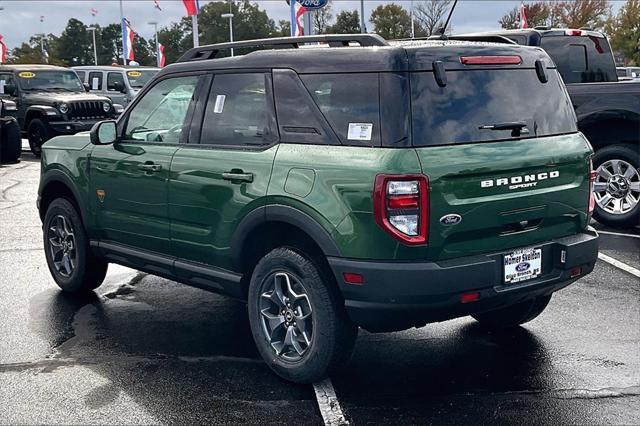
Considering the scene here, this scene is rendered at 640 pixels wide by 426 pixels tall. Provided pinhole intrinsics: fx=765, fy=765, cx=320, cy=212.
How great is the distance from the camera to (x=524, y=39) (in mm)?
9148

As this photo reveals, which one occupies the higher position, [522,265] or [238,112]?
[238,112]

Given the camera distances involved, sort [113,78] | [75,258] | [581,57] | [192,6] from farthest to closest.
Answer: [192,6] → [113,78] → [581,57] → [75,258]

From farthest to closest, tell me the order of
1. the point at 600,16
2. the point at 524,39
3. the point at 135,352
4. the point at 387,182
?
the point at 600,16 < the point at 524,39 < the point at 135,352 < the point at 387,182

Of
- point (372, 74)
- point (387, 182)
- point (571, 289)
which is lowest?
point (571, 289)

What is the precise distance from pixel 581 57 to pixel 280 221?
686 centimetres

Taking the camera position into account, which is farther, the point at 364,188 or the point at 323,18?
the point at 323,18

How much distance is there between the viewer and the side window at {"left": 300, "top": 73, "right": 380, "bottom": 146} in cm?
392

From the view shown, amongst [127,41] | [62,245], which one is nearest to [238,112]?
[62,245]

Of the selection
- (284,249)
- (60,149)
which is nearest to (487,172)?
(284,249)

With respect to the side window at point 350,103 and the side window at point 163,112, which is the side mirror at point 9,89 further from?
the side window at point 350,103

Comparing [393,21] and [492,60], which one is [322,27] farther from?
[492,60]

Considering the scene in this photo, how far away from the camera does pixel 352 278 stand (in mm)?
3877

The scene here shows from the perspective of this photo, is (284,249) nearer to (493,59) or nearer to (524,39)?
(493,59)

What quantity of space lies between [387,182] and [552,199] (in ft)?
3.59
